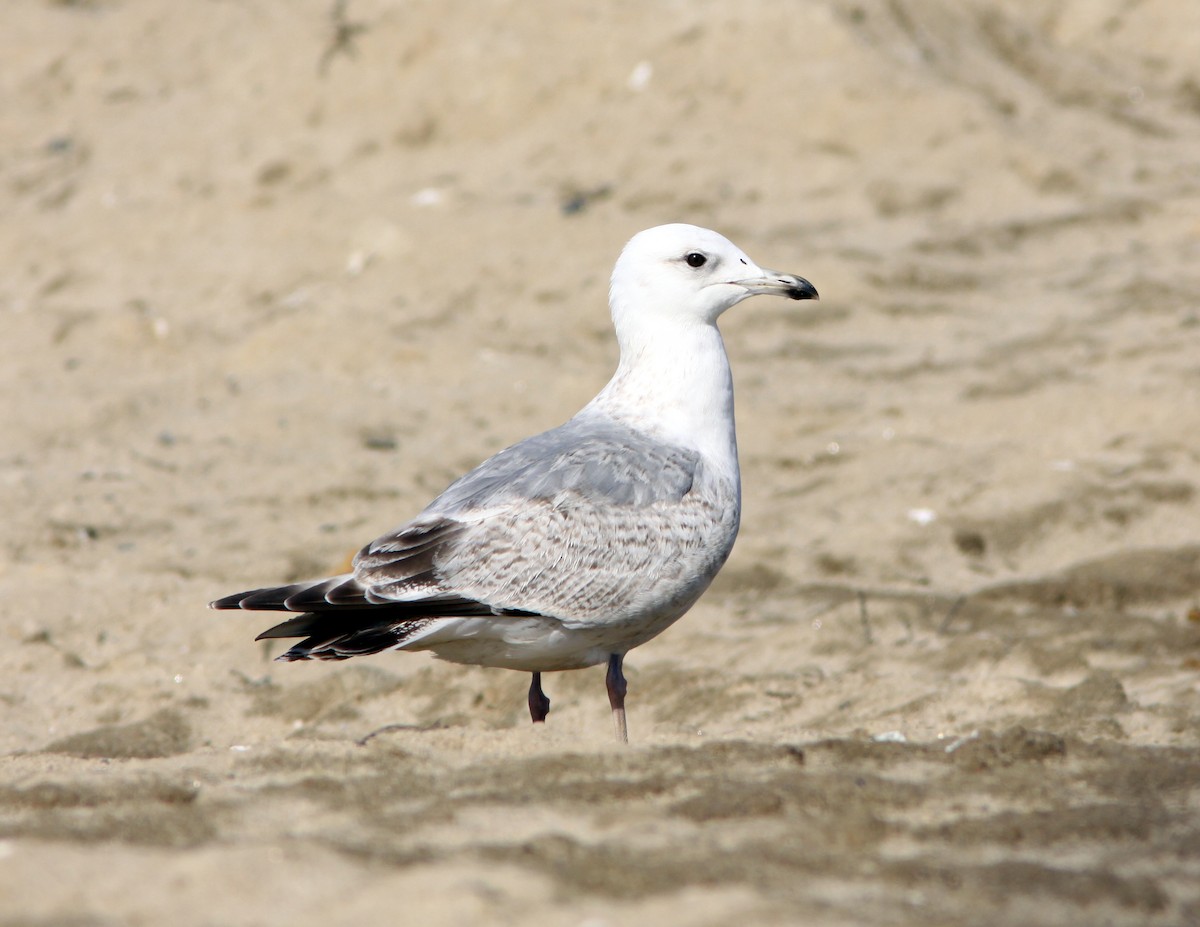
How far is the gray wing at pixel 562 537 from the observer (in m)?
4.22

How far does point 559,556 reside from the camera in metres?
4.31

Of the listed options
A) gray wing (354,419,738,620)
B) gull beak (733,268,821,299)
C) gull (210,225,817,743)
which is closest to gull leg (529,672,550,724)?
gull (210,225,817,743)

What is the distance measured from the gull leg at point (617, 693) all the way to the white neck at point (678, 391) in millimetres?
728

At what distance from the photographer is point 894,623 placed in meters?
5.62

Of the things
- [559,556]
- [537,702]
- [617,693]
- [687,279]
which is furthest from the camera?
[687,279]

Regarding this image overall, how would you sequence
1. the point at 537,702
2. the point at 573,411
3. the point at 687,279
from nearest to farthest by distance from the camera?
the point at 537,702, the point at 687,279, the point at 573,411

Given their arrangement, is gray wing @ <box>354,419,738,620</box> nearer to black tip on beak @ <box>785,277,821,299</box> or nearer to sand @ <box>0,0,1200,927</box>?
sand @ <box>0,0,1200,927</box>

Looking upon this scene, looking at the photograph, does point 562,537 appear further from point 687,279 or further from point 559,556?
point 687,279

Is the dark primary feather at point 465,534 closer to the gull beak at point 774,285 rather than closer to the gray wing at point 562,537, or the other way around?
the gray wing at point 562,537

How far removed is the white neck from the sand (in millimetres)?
895

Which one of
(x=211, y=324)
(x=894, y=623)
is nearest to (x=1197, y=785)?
(x=894, y=623)

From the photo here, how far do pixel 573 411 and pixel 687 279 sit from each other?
99.0 inches

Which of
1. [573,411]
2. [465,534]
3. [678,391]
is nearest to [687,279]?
[678,391]

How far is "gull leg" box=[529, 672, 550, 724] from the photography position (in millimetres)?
4645
